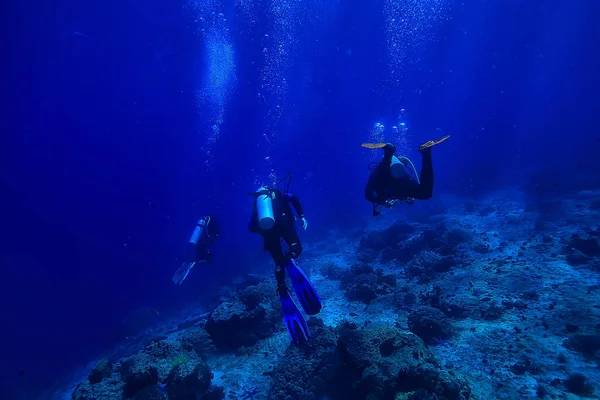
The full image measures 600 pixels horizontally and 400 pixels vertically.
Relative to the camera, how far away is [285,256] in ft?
21.6

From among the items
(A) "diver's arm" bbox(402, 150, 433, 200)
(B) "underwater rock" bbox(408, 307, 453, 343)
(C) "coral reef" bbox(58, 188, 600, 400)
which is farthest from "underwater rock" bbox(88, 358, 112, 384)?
(A) "diver's arm" bbox(402, 150, 433, 200)

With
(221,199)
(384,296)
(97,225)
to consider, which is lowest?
(384,296)

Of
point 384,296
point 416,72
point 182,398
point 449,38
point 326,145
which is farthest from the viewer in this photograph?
point 326,145

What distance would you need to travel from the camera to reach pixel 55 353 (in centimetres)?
2467

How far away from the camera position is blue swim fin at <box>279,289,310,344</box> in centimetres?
621

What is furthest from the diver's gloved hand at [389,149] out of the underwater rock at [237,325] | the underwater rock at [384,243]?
the underwater rock at [384,243]

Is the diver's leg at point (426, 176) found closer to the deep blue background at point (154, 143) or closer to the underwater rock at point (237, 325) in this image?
the underwater rock at point (237, 325)

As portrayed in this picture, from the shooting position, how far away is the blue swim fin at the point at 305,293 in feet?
20.5

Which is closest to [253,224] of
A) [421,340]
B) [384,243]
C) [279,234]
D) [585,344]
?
[279,234]

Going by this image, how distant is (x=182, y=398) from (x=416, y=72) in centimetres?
10021

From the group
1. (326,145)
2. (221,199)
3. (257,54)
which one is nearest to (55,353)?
(257,54)

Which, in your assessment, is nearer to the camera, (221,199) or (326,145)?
(221,199)

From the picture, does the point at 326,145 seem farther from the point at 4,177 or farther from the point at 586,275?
the point at 586,275

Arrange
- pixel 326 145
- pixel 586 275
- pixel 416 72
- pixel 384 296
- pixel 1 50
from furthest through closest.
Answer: pixel 326 145 < pixel 416 72 < pixel 1 50 < pixel 384 296 < pixel 586 275
